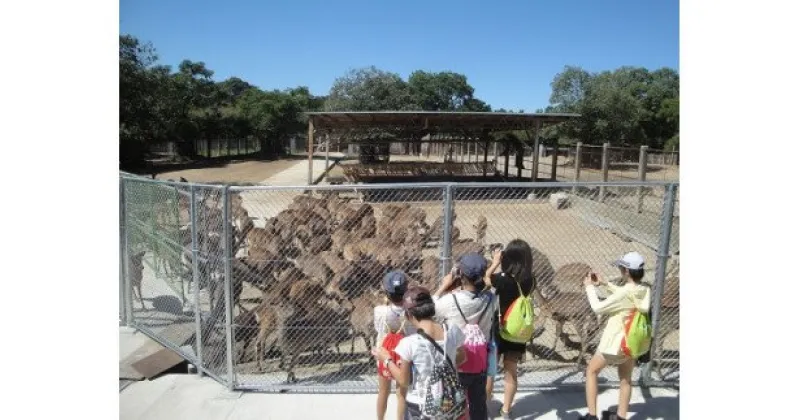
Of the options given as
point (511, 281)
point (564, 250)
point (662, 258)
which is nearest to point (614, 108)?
point (564, 250)

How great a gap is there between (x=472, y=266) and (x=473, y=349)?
54 cm

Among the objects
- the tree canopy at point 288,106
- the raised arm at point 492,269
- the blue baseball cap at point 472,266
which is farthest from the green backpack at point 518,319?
the tree canopy at point 288,106

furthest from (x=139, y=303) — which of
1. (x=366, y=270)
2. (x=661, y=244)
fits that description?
(x=661, y=244)

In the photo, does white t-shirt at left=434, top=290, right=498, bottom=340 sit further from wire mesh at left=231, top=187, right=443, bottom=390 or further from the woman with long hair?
wire mesh at left=231, top=187, right=443, bottom=390

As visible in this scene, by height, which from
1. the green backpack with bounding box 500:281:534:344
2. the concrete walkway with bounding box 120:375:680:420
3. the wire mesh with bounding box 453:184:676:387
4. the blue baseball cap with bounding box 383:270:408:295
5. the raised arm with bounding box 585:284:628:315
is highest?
the blue baseball cap with bounding box 383:270:408:295


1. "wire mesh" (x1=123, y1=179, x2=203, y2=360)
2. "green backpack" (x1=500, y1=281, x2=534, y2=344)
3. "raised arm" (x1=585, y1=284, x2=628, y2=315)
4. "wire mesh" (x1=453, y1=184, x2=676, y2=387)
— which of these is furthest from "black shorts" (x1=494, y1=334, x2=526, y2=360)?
"wire mesh" (x1=123, y1=179, x2=203, y2=360)

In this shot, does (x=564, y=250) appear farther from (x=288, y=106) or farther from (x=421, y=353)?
(x=288, y=106)

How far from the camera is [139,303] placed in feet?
23.1

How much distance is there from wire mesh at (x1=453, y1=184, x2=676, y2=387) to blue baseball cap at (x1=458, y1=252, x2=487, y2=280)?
1.05 m

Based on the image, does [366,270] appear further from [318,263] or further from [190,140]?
[190,140]

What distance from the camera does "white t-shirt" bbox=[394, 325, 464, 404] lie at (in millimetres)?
3055

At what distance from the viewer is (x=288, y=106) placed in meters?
55.1

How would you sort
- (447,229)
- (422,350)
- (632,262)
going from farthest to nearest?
(447,229) → (632,262) → (422,350)

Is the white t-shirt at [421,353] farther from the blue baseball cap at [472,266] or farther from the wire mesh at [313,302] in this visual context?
the wire mesh at [313,302]
